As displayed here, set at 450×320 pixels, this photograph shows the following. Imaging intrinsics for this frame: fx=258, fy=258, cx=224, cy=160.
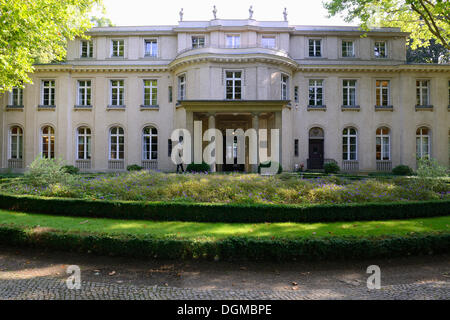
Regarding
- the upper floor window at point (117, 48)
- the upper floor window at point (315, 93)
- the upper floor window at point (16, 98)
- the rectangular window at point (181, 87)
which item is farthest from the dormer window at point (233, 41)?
the upper floor window at point (16, 98)

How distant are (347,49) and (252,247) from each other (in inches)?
970

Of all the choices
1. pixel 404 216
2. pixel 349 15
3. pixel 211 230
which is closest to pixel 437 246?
pixel 404 216

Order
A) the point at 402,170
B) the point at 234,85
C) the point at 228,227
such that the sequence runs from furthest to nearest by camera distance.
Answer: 1. the point at 234,85
2. the point at 402,170
3. the point at 228,227

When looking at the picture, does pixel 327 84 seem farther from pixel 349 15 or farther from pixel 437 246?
pixel 437 246

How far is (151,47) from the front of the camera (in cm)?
2389

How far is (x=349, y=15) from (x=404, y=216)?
1597 centimetres

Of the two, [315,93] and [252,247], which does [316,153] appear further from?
[252,247]

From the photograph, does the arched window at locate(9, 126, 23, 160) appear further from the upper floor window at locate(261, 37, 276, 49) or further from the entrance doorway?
the entrance doorway

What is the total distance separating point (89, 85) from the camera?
2375 centimetres

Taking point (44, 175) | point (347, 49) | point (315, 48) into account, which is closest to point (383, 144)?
point (347, 49)

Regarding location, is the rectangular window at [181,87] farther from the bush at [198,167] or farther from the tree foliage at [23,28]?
the tree foliage at [23,28]

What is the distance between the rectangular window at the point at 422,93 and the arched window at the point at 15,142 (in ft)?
119

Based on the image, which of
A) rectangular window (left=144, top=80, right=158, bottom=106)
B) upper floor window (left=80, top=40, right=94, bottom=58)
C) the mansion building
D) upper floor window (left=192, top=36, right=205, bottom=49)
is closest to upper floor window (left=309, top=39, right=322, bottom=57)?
the mansion building

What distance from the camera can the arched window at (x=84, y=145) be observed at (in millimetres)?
23453
